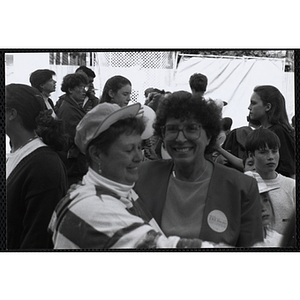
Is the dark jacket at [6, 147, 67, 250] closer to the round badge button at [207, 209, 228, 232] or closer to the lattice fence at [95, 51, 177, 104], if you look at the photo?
the lattice fence at [95, 51, 177, 104]

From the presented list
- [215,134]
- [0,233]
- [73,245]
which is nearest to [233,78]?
[215,134]

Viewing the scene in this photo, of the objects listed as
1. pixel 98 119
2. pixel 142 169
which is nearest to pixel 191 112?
pixel 142 169

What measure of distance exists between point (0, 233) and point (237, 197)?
1.85 meters

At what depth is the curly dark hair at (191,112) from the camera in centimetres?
328

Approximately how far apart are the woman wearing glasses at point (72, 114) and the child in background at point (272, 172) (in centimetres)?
128

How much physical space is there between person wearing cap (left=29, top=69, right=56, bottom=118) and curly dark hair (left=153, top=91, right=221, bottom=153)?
0.83 metres

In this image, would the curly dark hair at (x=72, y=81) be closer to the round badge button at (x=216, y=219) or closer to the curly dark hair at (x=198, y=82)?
the curly dark hair at (x=198, y=82)

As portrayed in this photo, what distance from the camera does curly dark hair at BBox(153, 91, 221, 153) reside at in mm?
3277

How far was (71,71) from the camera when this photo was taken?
11.1 feet

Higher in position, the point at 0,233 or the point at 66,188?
the point at 66,188

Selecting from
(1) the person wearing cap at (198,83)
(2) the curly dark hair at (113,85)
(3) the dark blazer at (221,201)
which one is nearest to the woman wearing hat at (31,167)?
(2) the curly dark hair at (113,85)

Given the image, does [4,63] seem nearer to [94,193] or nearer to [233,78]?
[94,193]

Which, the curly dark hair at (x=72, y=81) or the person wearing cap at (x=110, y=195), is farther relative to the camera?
the curly dark hair at (x=72, y=81)

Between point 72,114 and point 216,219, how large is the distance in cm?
135
